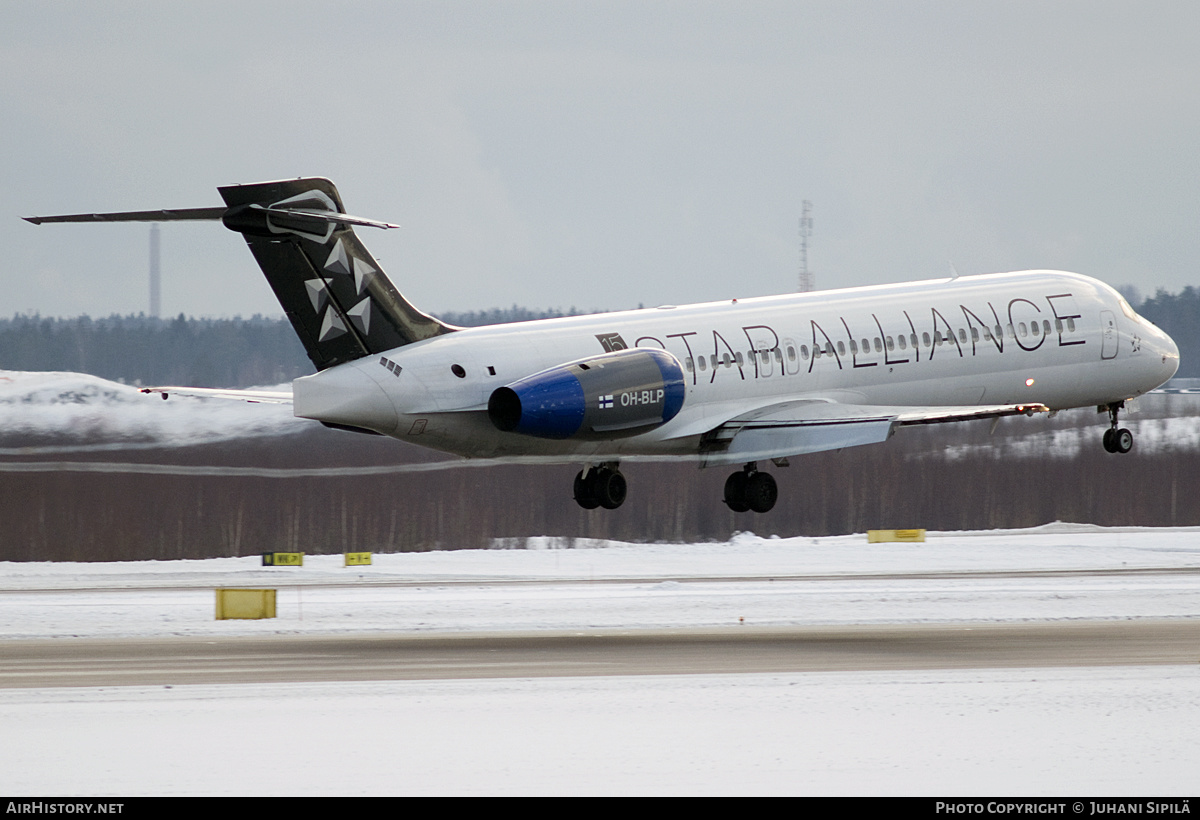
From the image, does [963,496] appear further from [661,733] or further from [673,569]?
[661,733]

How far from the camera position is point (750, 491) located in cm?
4022

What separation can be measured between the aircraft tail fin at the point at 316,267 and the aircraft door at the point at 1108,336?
17.8 m

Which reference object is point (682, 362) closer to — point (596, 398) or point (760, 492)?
point (596, 398)

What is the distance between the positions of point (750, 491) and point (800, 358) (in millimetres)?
3081

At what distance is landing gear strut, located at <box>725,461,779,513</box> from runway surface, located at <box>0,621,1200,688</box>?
2664 mm

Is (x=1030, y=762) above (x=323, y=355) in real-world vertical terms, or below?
below

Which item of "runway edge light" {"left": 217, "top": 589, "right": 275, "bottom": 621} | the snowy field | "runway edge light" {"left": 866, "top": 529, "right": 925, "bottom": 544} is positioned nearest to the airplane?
the snowy field

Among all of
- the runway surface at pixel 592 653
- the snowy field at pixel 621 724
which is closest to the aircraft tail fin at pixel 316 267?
the runway surface at pixel 592 653

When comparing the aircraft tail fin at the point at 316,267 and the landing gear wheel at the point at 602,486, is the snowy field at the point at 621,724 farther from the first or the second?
the aircraft tail fin at the point at 316,267

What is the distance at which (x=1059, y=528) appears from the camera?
8000cm

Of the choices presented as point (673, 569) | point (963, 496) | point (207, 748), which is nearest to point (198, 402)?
point (673, 569)

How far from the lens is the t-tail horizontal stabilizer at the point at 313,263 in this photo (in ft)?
114
